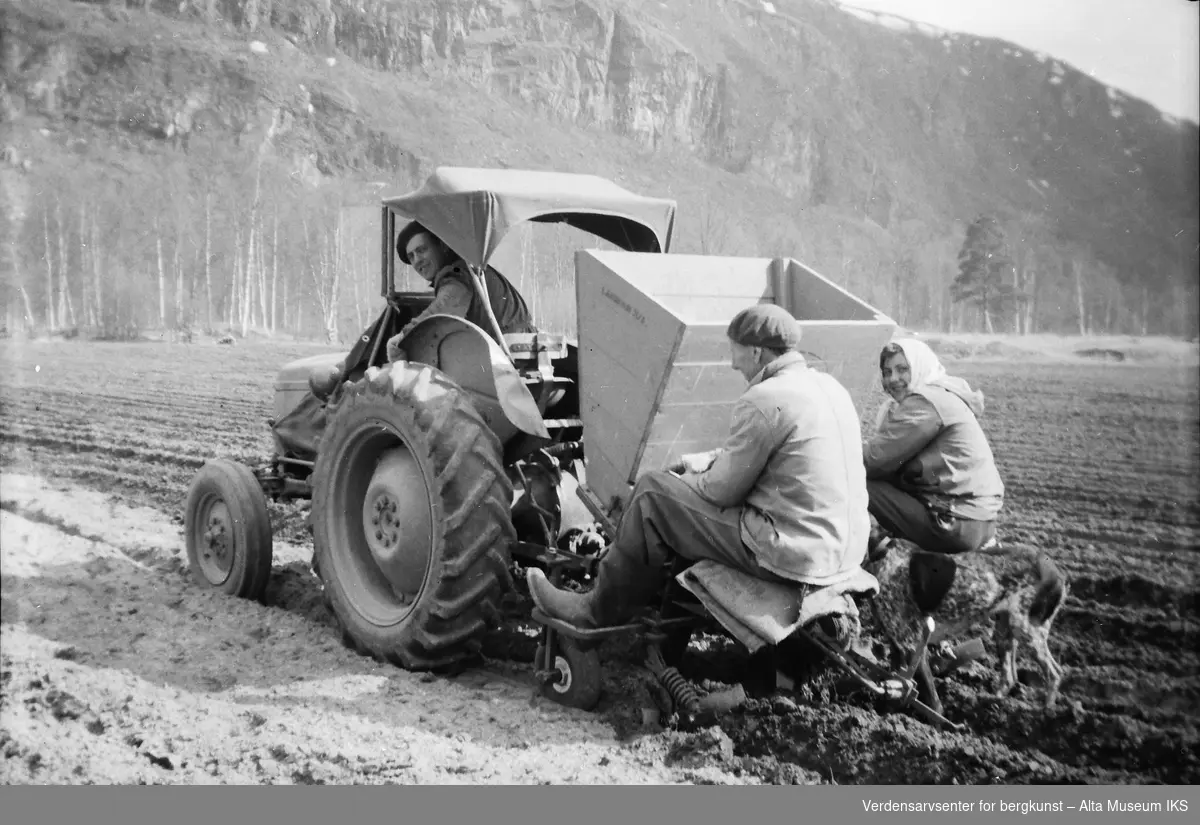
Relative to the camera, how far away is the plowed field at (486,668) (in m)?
3.33

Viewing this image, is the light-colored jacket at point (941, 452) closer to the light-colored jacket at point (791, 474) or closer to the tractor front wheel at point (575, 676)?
the light-colored jacket at point (791, 474)

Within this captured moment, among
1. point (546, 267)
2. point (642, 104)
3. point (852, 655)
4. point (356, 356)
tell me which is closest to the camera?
point (852, 655)

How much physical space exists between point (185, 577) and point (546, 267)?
2832mm

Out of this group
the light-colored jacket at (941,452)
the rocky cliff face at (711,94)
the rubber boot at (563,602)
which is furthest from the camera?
the rocky cliff face at (711,94)

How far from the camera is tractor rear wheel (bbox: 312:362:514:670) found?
12.5 feet

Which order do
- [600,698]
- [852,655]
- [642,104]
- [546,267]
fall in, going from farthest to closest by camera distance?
[642,104]
[546,267]
[600,698]
[852,655]

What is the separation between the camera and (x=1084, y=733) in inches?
142

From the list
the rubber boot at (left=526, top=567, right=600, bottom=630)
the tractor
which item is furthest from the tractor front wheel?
the rubber boot at (left=526, top=567, right=600, bottom=630)

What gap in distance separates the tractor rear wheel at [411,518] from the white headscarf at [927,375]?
1.87 m

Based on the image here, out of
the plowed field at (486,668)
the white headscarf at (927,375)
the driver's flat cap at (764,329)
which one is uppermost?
the driver's flat cap at (764,329)

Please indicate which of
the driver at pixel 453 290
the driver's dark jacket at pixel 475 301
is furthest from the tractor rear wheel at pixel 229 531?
the driver's dark jacket at pixel 475 301

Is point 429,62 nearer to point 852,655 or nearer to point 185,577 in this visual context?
point 185,577

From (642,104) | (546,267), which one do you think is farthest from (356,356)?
(642,104)

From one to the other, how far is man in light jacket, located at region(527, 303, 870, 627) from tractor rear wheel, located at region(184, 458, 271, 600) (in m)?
2.52
